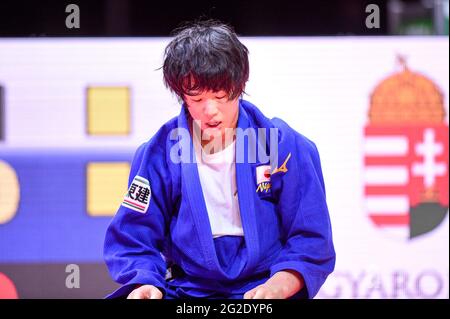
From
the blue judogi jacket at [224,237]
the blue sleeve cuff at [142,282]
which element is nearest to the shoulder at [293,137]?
the blue judogi jacket at [224,237]

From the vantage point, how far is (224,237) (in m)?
1.63

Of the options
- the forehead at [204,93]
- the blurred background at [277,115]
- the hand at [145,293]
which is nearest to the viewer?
the hand at [145,293]

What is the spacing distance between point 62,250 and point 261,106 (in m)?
0.76

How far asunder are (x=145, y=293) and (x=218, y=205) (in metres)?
0.28

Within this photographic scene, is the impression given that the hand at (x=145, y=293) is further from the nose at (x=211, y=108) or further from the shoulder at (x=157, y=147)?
the nose at (x=211, y=108)

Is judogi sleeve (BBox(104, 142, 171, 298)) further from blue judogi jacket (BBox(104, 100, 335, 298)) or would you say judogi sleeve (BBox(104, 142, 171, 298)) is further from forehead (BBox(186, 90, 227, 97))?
forehead (BBox(186, 90, 227, 97))

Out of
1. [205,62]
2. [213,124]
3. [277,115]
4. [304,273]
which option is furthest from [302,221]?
[277,115]

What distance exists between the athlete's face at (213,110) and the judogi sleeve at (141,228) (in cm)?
→ 13

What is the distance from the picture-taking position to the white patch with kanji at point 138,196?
1605 mm

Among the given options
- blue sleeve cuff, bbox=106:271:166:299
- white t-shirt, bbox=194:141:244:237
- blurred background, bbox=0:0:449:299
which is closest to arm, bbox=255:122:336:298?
white t-shirt, bbox=194:141:244:237

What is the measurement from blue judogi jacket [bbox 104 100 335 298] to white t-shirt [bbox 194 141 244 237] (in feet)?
0.09

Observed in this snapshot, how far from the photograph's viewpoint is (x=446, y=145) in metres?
2.26
